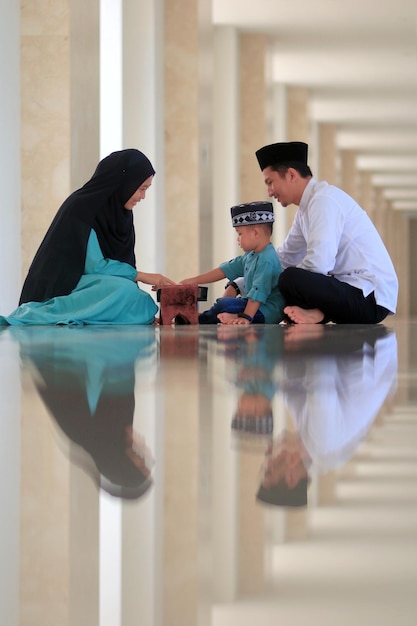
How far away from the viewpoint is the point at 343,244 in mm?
5984

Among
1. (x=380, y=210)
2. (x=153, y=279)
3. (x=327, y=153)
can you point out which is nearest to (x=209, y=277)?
(x=153, y=279)

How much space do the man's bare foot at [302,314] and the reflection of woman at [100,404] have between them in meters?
2.90

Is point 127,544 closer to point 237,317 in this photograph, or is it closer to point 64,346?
point 64,346

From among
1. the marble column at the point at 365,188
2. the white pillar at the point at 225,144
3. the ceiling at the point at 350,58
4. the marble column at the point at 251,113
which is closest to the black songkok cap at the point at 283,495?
the white pillar at the point at 225,144

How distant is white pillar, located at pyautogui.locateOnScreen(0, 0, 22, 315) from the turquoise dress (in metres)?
1.05

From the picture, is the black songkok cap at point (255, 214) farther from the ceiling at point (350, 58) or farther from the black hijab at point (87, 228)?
the ceiling at point (350, 58)

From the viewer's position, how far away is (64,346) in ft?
10.1

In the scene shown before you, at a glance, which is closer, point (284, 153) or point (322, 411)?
point (322, 411)

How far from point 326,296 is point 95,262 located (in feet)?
4.69

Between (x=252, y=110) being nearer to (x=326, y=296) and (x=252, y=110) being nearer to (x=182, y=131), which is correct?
(x=182, y=131)

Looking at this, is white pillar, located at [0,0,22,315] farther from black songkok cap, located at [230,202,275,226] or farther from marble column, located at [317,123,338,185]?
marble column, located at [317,123,338,185]

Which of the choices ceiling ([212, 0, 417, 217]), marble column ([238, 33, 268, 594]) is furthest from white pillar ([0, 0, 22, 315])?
marble column ([238, 33, 268, 594])

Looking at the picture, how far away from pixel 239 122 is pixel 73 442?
1305 cm

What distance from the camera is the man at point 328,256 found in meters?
5.71
